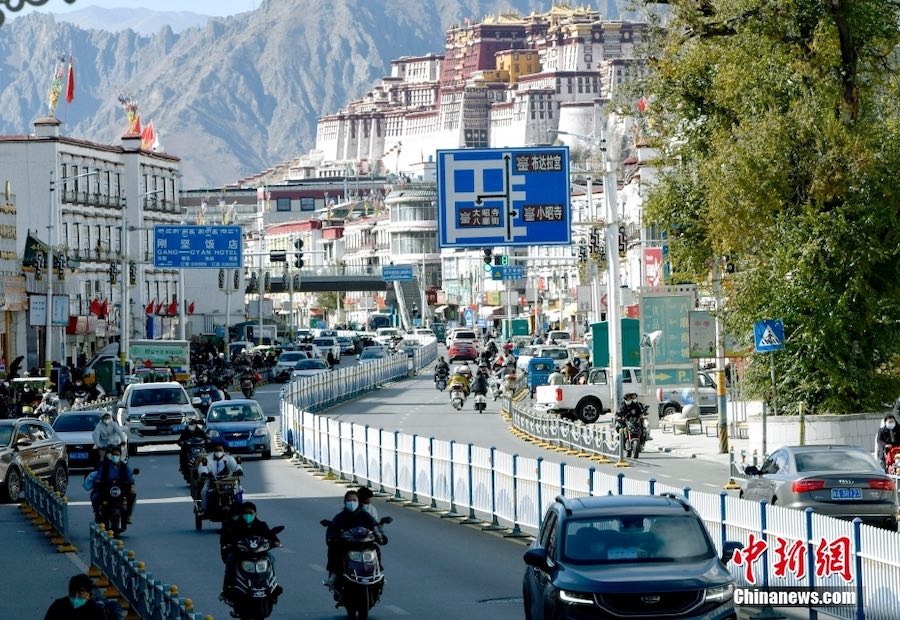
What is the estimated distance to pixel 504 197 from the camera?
4416cm

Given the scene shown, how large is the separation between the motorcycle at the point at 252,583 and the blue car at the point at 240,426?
24425mm

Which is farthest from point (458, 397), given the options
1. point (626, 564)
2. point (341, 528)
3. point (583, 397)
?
point (626, 564)

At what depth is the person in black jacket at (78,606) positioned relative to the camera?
12.9 metres

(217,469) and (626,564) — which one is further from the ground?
(626,564)

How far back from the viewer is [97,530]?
71.6 feet

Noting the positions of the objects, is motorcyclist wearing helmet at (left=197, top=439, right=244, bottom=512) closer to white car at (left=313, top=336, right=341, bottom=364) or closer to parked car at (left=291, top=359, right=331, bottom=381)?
parked car at (left=291, top=359, right=331, bottom=381)

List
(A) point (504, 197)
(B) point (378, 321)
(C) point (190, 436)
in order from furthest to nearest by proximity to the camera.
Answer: (B) point (378, 321) → (A) point (504, 197) → (C) point (190, 436)

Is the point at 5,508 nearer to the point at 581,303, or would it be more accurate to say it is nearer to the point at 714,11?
the point at 714,11

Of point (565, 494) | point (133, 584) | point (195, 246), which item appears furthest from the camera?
point (195, 246)

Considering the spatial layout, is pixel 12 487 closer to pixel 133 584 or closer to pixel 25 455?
pixel 25 455

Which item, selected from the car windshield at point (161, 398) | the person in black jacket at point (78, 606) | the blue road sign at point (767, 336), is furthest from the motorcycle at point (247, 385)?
the person in black jacket at point (78, 606)

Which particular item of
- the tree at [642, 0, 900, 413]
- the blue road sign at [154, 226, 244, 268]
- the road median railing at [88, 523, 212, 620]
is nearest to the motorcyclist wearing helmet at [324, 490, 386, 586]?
the road median railing at [88, 523, 212, 620]

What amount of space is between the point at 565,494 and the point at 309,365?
197ft

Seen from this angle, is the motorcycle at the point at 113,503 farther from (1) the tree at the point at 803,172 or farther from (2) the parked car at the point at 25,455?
(1) the tree at the point at 803,172
